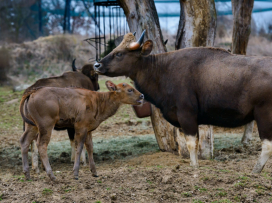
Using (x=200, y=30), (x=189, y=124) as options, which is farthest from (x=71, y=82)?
(x=189, y=124)

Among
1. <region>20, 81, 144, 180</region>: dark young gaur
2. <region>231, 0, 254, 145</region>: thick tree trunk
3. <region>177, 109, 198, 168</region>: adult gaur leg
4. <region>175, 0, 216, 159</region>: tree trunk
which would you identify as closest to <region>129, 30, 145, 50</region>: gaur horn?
<region>20, 81, 144, 180</region>: dark young gaur

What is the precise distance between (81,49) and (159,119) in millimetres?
19500

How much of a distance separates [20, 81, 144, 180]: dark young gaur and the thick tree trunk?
471 centimetres

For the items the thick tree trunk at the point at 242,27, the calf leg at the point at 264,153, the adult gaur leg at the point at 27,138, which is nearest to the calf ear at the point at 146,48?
the adult gaur leg at the point at 27,138

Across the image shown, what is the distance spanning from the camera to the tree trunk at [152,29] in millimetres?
9195

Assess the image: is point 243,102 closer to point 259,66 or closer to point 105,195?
point 259,66

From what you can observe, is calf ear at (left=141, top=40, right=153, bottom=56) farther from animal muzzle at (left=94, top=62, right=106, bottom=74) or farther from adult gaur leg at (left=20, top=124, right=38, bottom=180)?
adult gaur leg at (left=20, top=124, right=38, bottom=180)

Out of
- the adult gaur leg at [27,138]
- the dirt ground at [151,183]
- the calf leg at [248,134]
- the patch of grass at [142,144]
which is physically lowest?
the patch of grass at [142,144]

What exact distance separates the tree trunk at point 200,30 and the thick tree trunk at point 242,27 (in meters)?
2.05

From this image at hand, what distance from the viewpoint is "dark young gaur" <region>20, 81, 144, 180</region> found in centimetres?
629

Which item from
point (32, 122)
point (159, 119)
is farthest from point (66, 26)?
point (32, 122)

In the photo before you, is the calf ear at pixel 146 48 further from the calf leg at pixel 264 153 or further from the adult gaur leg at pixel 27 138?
the calf leg at pixel 264 153

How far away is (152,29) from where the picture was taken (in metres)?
9.32

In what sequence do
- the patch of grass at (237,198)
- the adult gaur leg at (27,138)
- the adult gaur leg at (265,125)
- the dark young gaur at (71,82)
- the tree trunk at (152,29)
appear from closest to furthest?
the patch of grass at (237,198) < the adult gaur leg at (265,125) < the adult gaur leg at (27,138) < the dark young gaur at (71,82) < the tree trunk at (152,29)
